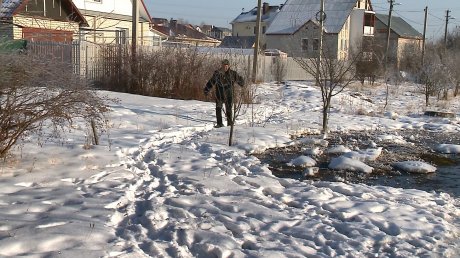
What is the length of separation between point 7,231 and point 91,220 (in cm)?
79

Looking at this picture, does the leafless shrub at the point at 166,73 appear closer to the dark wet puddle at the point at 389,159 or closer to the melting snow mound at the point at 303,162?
the dark wet puddle at the point at 389,159

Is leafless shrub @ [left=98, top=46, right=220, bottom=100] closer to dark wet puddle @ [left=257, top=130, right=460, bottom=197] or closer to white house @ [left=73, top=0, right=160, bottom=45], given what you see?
dark wet puddle @ [left=257, top=130, right=460, bottom=197]

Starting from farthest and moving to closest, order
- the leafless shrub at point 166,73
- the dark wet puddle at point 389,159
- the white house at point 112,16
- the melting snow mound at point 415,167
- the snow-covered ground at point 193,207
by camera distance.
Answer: the white house at point 112,16, the leafless shrub at point 166,73, the melting snow mound at point 415,167, the dark wet puddle at point 389,159, the snow-covered ground at point 193,207

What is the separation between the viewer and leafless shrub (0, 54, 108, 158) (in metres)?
6.32

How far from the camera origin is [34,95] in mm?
6547

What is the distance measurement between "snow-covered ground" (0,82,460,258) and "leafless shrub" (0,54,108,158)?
0.59 m

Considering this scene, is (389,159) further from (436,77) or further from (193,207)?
(436,77)

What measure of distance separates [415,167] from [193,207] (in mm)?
4782

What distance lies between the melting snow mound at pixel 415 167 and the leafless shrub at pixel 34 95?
17.6ft

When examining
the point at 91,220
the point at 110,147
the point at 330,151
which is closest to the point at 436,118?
the point at 330,151

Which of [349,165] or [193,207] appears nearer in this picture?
[193,207]

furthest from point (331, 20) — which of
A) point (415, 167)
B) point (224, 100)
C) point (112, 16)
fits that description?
point (415, 167)

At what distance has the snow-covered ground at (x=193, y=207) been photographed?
15.7ft

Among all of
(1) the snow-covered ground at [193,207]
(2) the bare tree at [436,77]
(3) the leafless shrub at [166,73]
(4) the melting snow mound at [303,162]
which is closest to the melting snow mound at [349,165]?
(1) the snow-covered ground at [193,207]
